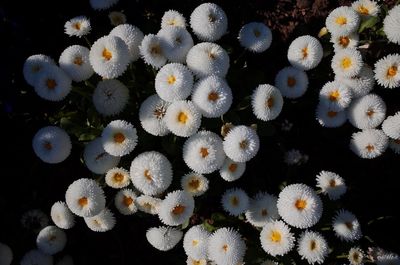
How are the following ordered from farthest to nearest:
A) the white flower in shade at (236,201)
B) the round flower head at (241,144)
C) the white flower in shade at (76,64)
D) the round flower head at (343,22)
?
the round flower head at (343,22)
the white flower in shade at (236,201)
the white flower in shade at (76,64)
the round flower head at (241,144)

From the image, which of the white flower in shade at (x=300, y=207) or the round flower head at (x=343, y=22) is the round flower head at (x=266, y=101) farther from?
the round flower head at (x=343, y=22)

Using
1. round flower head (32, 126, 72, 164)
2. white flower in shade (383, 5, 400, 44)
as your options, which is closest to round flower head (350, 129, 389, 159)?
white flower in shade (383, 5, 400, 44)

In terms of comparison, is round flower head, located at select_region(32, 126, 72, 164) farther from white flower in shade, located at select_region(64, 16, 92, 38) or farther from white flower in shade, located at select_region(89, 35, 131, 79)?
white flower in shade, located at select_region(64, 16, 92, 38)

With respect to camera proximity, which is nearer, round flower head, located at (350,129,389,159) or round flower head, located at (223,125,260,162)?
round flower head, located at (223,125,260,162)

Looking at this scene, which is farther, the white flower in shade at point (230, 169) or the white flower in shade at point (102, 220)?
the white flower in shade at point (102, 220)

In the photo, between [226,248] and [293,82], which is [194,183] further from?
[293,82]

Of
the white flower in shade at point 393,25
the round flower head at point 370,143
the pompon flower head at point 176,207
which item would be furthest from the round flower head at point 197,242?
the white flower in shade at point 393,25
